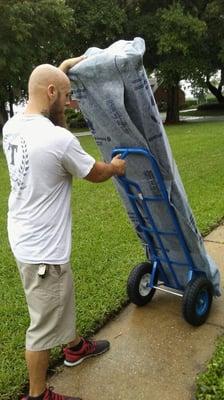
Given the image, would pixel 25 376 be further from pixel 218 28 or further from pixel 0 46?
pixel 218 28

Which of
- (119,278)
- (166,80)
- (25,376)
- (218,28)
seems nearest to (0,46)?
(166,80)

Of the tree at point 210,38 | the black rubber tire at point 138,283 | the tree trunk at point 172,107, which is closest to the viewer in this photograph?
the black rubber tire at point 138,283

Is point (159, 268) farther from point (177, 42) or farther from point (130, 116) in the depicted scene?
point (177, 42)

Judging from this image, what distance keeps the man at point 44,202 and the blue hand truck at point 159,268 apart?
628mm

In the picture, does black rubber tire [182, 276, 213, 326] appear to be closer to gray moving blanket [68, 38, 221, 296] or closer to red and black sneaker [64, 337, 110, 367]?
gray moving blanket [68, 38, 221, 296]

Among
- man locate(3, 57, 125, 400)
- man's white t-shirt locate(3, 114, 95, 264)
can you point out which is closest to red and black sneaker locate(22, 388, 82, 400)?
man locate(3, 57, 125, 400)

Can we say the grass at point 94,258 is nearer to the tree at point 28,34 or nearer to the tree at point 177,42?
the tree at point 28,34

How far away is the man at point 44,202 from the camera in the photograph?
8.18 ft

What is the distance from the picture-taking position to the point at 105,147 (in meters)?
3.27

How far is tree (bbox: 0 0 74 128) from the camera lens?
18.8 m

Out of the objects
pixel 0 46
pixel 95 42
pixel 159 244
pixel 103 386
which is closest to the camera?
pixel 103 386

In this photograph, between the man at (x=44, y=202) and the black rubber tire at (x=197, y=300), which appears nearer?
the man at (x=44, y=202)

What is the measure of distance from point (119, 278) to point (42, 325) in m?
1.80

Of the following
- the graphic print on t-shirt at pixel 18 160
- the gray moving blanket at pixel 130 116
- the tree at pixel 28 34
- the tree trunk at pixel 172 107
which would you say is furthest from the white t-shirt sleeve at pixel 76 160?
the tree trunk at pixel 172 107
